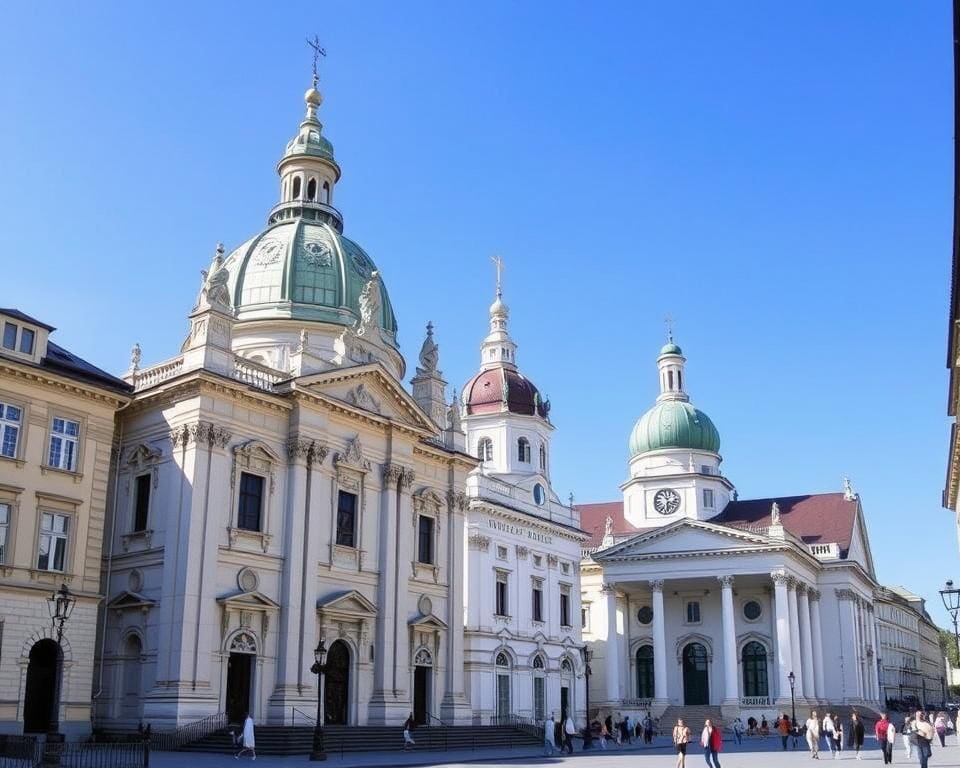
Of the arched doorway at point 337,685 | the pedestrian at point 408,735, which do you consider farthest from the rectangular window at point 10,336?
the pedestrian at point 408,735

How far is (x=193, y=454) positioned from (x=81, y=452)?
138 inches

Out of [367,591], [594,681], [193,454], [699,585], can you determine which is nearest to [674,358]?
[699,585]

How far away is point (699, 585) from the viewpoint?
7450cm

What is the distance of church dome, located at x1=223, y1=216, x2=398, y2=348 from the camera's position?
150 feet

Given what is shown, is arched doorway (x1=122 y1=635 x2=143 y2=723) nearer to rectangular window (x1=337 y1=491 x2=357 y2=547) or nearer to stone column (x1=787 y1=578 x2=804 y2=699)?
rectangular window (x1=337 y1=491 x2=357 y2=547)

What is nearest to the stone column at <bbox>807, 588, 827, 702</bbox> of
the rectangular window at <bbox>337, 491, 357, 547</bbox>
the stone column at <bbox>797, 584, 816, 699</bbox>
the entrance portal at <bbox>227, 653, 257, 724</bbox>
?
the stone column at <bbox>797, 584, 816, 699</bbox>

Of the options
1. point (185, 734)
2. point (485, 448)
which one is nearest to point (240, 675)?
point (185, 734)

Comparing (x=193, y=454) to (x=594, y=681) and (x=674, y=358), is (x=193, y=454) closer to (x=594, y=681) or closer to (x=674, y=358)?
(x=594, y=681)

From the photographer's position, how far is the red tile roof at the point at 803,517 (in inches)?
3103

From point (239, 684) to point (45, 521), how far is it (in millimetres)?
8291

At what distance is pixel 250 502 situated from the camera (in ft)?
121

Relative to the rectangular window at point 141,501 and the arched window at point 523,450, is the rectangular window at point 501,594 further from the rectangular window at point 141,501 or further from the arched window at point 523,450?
the rectangular window at point 141,501

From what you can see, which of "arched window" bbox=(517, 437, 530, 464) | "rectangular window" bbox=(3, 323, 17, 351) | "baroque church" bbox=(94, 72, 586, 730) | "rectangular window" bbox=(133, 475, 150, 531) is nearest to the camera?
"rectangular window" bbox=(3, 323, 17, 351)

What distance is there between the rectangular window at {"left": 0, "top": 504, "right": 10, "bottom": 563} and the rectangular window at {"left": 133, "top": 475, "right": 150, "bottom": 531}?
5116 mm
